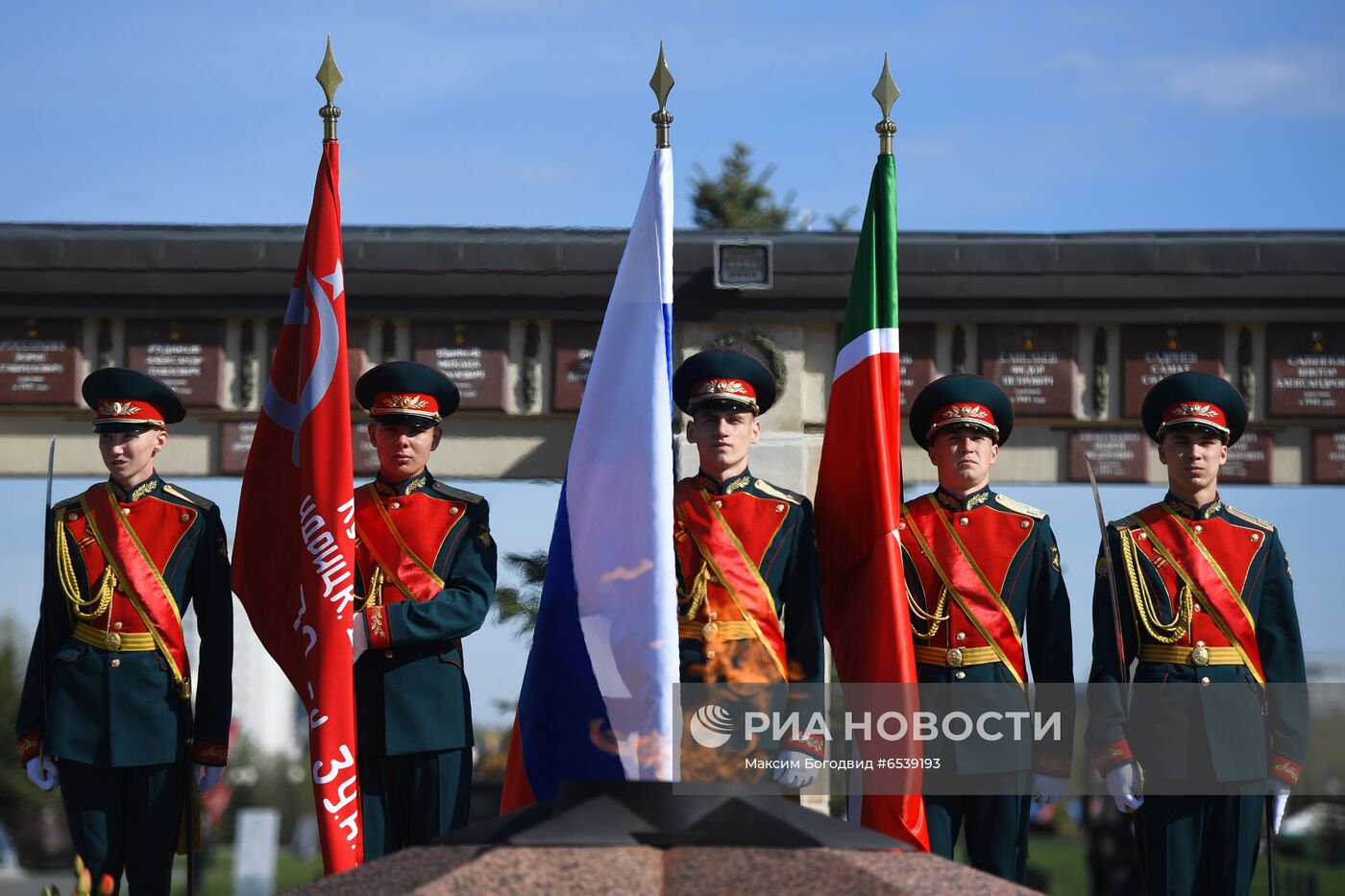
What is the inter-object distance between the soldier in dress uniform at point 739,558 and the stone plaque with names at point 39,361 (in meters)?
4.39

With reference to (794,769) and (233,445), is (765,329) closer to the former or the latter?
(233,445)

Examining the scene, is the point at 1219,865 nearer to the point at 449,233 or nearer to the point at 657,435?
the point at 657,435

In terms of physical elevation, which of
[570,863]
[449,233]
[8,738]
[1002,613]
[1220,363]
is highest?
[449,233]

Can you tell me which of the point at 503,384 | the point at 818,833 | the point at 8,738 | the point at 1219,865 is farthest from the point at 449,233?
the point at 8,738

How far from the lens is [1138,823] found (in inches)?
237

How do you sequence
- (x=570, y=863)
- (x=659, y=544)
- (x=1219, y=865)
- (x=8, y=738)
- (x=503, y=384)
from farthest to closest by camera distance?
(x=8, y=738)
(x=503, y=384)
(x=1219, y=865)
(x=659, y=544)
(x=570, y=863)

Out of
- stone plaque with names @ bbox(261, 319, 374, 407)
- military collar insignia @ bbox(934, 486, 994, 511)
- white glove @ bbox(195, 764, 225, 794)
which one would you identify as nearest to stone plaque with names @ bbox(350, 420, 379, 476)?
stone plaque with names @ bbox(261, 319, 374, 407)

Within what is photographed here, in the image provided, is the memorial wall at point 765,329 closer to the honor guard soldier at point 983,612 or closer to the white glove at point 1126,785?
the honor guard soldier at point 983,612

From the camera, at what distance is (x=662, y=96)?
5820mm

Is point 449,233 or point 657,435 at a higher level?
point 449,233

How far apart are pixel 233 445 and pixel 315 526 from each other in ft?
11.4

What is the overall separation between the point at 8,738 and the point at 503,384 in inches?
1405

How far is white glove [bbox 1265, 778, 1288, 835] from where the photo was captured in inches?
235

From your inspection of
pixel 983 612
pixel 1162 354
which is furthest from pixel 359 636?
pixel 1162 354
